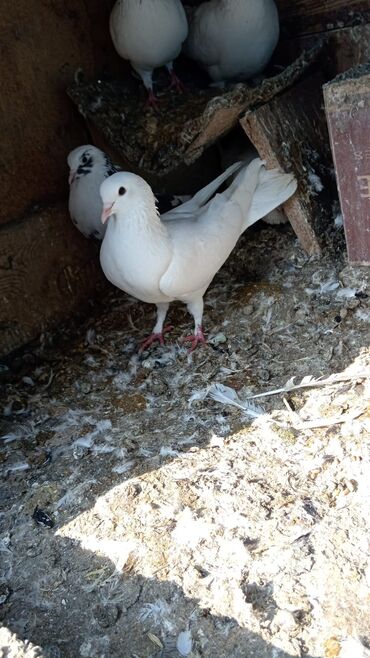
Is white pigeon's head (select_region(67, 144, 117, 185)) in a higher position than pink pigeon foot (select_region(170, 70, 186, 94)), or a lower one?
lower

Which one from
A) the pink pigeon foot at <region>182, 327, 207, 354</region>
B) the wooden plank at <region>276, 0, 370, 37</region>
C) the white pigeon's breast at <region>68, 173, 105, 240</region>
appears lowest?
the pink pigeon foot at <region>182, 327, 207, 354</region>

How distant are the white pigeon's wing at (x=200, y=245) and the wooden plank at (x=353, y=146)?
544 millimetres

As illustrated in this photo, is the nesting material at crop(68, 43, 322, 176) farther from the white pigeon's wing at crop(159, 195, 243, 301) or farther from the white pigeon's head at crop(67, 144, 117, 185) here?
the white pigeon's wing at crop(159, 195, 243, 301)

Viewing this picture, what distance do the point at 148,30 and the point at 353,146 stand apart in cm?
128

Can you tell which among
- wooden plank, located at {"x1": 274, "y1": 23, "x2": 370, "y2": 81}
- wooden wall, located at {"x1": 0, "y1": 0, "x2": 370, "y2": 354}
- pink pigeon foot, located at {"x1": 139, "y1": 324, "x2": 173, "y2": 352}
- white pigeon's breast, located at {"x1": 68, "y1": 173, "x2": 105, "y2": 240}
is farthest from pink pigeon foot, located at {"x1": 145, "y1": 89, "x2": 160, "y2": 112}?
pink pigeon foot, located at {"x1": 139, "y1": 324, "x2": 173, "y2": 352}

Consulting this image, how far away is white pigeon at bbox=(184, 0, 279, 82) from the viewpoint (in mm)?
3416

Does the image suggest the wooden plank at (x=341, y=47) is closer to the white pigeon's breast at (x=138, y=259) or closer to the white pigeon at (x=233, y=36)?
the white pigeon at (x=233, y=36)

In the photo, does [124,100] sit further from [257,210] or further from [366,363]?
[366,363]

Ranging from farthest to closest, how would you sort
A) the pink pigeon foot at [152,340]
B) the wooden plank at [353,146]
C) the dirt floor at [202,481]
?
the pink pigeon foot at [152,340], the wooden plank at [353,146], the dirt floor at [202,481]

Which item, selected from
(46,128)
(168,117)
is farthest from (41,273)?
(168,117)

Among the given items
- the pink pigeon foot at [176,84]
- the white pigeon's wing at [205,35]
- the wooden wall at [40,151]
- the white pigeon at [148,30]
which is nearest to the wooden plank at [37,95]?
the wooden wall at [40,151]

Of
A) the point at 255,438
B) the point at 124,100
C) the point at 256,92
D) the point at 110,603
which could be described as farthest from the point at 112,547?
the point at 124,100

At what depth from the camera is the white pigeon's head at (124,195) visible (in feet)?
9.30

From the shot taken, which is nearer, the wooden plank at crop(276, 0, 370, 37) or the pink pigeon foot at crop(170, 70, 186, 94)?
the wooden plank at crop(276, 0, 370, 37)
